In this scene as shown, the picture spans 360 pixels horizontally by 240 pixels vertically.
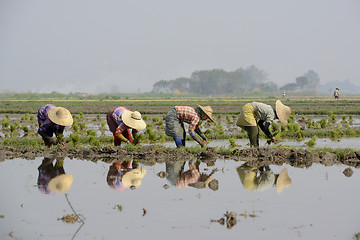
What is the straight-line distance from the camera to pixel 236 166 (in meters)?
9.42

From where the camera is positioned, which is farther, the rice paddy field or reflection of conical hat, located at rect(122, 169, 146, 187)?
reflection of conical hat, located at rect(122, 169, 146, 187)

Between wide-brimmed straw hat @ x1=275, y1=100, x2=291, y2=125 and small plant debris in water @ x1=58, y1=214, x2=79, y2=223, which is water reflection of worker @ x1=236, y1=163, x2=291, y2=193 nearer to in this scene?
wide-brimmed straw hat @ x1=275, y1=100, x2=291, y2=125

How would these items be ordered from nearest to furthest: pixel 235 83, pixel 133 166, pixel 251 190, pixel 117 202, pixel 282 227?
pixel 282 227, pixel 117 202, pixel 251 190, pixel 133 166, pixel 235 83

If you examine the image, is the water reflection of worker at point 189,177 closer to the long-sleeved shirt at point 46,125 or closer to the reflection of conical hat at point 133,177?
the reflection of conical hat at point 133,177

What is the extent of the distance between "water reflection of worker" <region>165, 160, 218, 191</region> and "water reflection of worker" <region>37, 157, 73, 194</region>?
161 centimetres


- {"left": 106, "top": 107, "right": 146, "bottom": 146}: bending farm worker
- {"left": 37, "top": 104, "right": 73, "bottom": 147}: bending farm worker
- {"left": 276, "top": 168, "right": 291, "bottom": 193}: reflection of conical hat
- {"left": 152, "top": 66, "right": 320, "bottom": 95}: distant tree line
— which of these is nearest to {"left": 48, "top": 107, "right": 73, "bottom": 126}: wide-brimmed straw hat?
{"left": 37, "top": 104, "right": 73, "bottom": 147}: bending farm worker

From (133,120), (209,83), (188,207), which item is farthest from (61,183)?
(209,83)

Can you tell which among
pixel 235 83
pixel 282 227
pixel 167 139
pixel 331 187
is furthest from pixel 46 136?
pixel 235 83

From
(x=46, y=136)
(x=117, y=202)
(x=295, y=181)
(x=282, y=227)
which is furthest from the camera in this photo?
(x=46, y=136)

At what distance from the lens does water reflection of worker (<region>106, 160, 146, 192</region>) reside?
25.2 ft

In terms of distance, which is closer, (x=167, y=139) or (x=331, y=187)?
(x=331, y=187)

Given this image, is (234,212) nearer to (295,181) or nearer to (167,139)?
(295,181)

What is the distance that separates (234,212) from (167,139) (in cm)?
849

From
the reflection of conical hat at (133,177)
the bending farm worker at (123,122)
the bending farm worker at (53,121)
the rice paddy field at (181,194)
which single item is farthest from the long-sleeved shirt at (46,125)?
the reflection of conical hat at (133,177)
